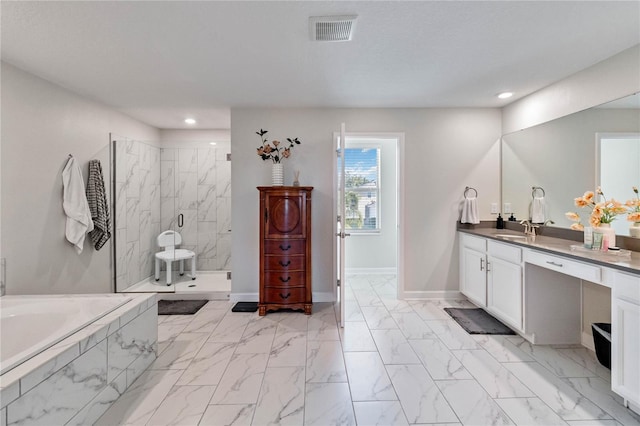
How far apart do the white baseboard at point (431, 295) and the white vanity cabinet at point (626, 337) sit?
1.92m

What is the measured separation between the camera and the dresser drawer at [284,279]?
3.23m

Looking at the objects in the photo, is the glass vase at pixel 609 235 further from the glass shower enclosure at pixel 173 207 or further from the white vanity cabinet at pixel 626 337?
the glass shower enclosure at pixel 173 207

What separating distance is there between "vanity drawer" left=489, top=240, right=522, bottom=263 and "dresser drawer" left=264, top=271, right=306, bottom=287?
6.53ft

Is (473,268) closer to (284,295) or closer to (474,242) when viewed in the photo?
(474,242)

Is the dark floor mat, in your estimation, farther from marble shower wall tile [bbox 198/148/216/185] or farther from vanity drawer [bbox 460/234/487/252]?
vanity drawer [bbox 460/234/487/252]

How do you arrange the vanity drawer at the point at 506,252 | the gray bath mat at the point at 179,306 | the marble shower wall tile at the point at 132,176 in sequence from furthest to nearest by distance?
the marble shower wall tile at the point at 132,176 < the gray bath mat at the point at 179,306 < the vanity drawer at the point at 506,252

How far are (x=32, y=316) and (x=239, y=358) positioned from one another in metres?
1.52

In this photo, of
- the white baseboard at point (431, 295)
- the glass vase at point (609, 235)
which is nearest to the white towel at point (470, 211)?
the white baseboard at point (431, 295)

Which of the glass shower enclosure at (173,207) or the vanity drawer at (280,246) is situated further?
the glass shower enclosure at (173,207)

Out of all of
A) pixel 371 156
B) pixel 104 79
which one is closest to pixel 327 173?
pixel 371 156

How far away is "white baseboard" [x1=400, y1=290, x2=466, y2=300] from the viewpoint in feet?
12.0

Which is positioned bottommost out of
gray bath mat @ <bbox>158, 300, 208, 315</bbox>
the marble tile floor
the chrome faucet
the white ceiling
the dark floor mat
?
the marble tile floor

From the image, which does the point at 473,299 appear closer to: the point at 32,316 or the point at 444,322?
the point at 444,322

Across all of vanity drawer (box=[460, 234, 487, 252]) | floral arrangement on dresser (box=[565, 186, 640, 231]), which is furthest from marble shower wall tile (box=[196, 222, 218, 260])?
floral arrangement on dresser (box=[565, 186, 640, 231])
